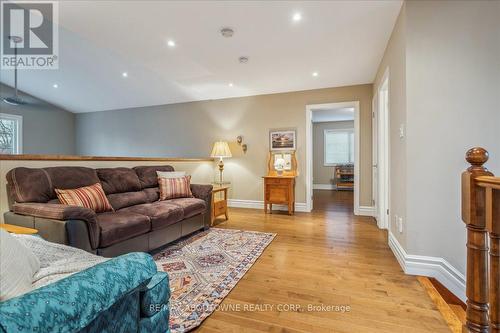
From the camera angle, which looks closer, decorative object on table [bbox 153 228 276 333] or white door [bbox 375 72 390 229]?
decorative object on table [bbox 153 228 276 333]

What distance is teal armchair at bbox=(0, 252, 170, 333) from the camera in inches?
20.6

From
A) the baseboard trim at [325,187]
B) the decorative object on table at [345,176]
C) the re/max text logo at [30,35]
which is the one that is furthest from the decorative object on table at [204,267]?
the baseboard trim at [325,187]

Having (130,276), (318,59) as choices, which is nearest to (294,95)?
(318,59)

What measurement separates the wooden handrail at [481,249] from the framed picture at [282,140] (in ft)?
12.0

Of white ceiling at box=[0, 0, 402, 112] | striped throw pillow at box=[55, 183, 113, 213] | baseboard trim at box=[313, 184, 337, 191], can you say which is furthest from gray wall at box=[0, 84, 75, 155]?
baseboard trim at box=[313, 184, 337, 191]

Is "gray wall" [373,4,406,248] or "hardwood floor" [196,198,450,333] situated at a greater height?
"gray wall" [373,4,406,248]

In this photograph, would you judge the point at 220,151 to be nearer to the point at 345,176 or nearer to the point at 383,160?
the point at 383,160

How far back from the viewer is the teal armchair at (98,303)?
52 cm

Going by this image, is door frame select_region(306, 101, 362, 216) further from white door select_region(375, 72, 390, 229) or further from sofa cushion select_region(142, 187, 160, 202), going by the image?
sofa cushion select_region(142, 187, 160, 202)

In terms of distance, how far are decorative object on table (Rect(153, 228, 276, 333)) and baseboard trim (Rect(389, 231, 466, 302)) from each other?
1401 mm

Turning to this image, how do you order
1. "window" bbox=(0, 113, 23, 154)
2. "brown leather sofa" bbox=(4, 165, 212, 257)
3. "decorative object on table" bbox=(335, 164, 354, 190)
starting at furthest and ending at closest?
"decorative object on table" bbox=(335, 164, 354, 190) → "window" bbox=(0, 113, 23, 154) → "brown leather sofa" bbox=(4, 165, 212, 257)

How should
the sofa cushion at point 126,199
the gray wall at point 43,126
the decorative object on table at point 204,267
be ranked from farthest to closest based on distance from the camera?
the gray wall at point 43,126
the sofa cushion at point 126,199
the decorative object on table at point 204,267

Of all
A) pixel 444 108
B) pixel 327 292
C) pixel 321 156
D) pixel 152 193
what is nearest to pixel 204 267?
pixel 327 292

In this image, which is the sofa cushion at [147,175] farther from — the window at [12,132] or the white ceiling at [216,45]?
the window at [12,132]
